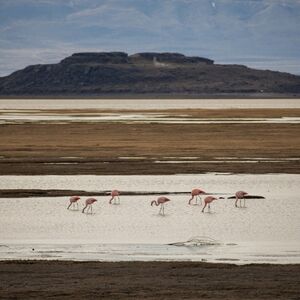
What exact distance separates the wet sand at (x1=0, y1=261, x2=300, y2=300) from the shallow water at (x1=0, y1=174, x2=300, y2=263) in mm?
887

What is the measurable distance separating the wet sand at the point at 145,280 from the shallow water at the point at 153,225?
2.91 feet

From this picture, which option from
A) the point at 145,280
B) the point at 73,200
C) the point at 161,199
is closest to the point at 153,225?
the point at 161,199

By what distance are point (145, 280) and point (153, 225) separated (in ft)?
19.3

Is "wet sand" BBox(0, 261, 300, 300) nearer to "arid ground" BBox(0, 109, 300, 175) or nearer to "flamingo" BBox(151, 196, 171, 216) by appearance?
"flamingo" BBox(151, 196, 171, 216)

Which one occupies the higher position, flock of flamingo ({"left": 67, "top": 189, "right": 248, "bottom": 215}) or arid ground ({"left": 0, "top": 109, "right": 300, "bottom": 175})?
arid ground ({"left": 0, "top": 109, "right": 300, "bottom": 175})

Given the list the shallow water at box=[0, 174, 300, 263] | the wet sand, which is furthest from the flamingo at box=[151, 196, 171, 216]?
the wet sand

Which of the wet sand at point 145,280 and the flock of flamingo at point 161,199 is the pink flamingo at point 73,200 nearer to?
the flock of flamingo at point 161,199

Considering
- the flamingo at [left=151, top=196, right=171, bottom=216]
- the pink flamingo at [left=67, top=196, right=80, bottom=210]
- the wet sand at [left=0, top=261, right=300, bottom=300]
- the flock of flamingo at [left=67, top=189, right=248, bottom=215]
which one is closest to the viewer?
the wet sand at [left=0, top=261, right=300, bottom=300]

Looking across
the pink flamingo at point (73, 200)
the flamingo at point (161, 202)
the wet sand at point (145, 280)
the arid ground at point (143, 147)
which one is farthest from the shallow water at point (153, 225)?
the arid ground at point (143, 147)

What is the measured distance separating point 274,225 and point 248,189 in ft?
21.2

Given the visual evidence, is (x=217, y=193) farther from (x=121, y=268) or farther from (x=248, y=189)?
(x=121, y=268)

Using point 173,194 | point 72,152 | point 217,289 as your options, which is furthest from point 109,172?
point 217,289

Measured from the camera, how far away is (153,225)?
19.1 meters

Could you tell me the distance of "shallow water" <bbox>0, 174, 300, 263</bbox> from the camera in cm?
1574
